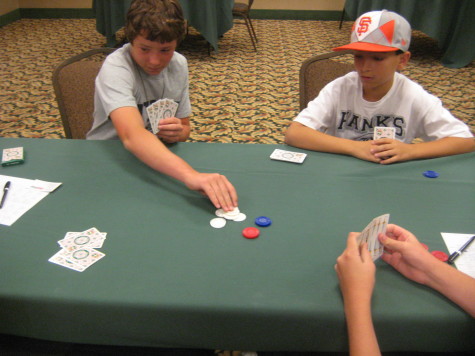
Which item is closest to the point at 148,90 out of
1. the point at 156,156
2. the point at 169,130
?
the point at 169,130

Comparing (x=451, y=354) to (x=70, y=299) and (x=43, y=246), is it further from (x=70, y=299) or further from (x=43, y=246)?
(x=43, y=246)

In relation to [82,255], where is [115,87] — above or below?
above

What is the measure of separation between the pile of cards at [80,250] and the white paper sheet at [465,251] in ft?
2.62

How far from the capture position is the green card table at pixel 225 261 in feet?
2.41

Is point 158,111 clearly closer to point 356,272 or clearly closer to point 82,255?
point 82,255

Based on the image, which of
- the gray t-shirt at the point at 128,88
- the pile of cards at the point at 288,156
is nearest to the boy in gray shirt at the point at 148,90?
the gray t-shirt at the point at 128,88

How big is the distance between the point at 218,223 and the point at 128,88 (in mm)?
702

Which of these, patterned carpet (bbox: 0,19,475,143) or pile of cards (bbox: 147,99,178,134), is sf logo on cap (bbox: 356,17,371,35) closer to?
pile of cards (bbox: 147,99,178,134)

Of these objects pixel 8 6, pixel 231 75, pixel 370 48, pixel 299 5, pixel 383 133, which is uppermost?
pixel 370 48

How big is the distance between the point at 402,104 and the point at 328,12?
603 centimetres

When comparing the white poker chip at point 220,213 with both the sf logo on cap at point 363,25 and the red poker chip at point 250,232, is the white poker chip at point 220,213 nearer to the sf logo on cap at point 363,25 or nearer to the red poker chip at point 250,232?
the red poker chip at point 250,232

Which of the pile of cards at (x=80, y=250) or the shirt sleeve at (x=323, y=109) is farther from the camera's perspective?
the shirt sleeve at (x=323, y=109)

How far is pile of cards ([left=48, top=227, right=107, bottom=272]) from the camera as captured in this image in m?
0.83

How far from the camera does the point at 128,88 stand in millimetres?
1374
